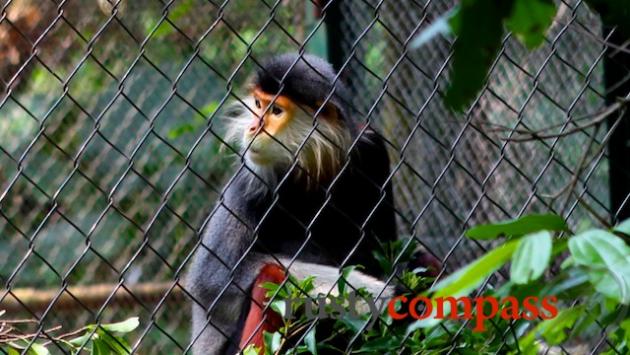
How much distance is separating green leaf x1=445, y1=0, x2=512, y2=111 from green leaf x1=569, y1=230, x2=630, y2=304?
42 centimetres

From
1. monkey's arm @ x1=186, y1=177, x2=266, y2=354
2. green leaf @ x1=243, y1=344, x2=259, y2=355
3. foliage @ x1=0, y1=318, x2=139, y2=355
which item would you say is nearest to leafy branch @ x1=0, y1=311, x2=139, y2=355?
foliage @ x1=0, y1=318, x2=139, y2=355

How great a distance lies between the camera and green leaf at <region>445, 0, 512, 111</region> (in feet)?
2.27

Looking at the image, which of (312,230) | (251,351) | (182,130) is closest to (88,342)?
(251,351)

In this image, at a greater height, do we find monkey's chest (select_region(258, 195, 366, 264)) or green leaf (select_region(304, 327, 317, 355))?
monkey's chest (select_region(258, 195, 366, 264))

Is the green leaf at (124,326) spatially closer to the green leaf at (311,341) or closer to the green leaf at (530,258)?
the green leaf at (311,341)

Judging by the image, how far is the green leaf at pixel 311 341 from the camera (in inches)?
78.5

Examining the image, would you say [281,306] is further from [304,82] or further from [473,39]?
[473,39]

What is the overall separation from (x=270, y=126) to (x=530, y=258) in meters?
1.99

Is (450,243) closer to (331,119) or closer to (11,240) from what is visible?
(331,119)

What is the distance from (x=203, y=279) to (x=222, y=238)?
0.13 meters

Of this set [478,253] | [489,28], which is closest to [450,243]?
[478,253]

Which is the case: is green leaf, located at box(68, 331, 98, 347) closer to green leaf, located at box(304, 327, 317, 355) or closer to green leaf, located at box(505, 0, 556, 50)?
green leaf, located at box(304, 327, 317, 355)

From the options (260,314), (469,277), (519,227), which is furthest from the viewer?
(260,314)

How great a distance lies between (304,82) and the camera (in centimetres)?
284
